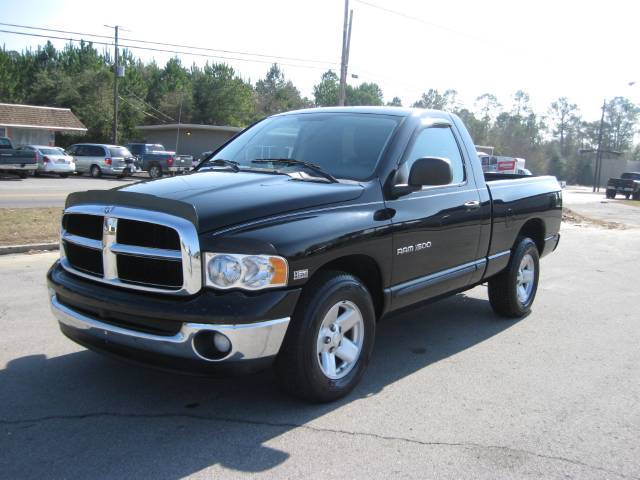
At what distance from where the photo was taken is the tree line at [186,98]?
189 feet

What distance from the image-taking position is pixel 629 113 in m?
122

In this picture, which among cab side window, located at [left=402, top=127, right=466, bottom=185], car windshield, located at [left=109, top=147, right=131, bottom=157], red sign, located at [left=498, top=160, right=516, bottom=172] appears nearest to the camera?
cab side window, located at [left=402, top=127, right=466, bottom=185]

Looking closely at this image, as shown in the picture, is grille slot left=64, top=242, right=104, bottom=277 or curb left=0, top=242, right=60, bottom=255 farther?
curb left=0, top=242, right=60, bottom=255

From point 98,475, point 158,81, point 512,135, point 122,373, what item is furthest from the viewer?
point 512,135

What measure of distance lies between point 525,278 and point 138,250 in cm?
436

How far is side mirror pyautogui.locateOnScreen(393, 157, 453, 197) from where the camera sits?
4285 millimetres

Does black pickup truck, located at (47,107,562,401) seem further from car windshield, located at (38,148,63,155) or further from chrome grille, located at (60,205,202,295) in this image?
car windshield, located at (38,148,63,155)

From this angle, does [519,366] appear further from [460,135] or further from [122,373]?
[122,373]

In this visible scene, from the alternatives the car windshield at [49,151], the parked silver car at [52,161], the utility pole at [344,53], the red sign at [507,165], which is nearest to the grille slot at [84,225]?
the utility pole at [344,53]

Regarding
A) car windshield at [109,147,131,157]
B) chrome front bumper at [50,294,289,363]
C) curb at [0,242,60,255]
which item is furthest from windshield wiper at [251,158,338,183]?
car windshield at [109,147,131,157]

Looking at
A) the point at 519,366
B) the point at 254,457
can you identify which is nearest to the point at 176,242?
the point at 254,457

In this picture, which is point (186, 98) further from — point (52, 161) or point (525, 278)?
point (525, 278)

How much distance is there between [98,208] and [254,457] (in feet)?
5.79

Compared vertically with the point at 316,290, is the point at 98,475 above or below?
below
